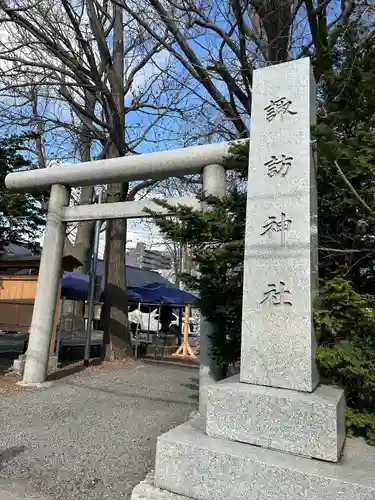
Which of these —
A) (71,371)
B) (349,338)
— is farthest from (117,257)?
(349,338)

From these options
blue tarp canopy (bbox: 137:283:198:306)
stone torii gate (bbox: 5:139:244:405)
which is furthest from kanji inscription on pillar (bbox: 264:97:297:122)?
blue tarp canopy (bbox: 137:283:198:306)

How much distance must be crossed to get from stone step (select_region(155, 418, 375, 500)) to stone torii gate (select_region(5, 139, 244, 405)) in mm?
3683

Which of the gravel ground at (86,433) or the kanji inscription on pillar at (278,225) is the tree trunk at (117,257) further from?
the kanji inscription on pillar at (278,225)

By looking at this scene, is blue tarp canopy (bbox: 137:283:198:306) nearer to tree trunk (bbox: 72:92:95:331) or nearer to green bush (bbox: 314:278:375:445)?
tree trunk (bbox: 72:92:95:331)

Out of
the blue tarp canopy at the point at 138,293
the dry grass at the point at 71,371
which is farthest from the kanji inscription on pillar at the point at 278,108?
the blue tarp canopy at the point at 138,293

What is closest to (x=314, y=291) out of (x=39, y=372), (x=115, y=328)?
(x=39, y=372)

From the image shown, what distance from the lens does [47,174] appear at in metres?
7.51

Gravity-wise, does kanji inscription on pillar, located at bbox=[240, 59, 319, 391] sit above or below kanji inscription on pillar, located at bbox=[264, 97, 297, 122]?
below

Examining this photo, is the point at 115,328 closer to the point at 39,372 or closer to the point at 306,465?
the point at 39,372

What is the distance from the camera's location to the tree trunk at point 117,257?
32.1 feet

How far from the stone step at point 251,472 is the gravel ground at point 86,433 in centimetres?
68

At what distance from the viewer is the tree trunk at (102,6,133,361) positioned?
9773 mm

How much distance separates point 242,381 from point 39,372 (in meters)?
4.95

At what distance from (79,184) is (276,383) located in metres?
5.58
